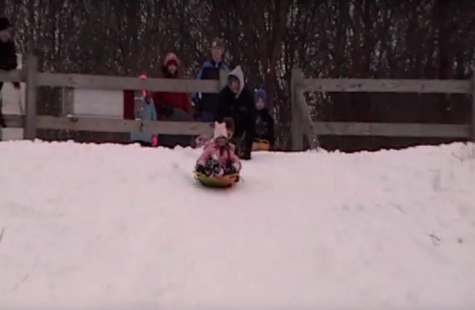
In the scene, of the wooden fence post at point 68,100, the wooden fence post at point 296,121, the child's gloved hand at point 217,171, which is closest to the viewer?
the child's gloved hand at point 217,171

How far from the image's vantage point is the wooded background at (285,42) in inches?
752

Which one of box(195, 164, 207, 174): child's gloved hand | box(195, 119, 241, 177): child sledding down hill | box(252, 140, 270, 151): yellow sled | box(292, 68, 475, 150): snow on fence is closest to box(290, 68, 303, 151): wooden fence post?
box(292, 68, 475, 150): snow on fence

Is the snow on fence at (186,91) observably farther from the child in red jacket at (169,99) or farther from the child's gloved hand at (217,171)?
the child's gloved hand at (217,171)

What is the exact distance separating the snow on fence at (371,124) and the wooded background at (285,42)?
20.5ft

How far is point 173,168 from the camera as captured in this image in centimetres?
843

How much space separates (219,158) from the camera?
7.91 meters

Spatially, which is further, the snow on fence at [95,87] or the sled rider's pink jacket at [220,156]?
the snow on fence at [95,87]

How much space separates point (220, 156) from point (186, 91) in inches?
128

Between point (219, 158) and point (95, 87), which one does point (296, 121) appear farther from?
point (219, 158)

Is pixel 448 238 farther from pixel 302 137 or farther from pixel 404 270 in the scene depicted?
pixel 302 137

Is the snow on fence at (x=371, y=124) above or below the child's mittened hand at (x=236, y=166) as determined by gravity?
above

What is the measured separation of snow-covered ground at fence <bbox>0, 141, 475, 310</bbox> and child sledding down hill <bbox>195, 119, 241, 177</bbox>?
205 millimetres

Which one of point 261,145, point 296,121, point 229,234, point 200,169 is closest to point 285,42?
point 296,121

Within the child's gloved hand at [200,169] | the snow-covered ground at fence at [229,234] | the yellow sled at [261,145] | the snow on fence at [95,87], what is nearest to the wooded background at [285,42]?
the yellow sled at [261,145]
